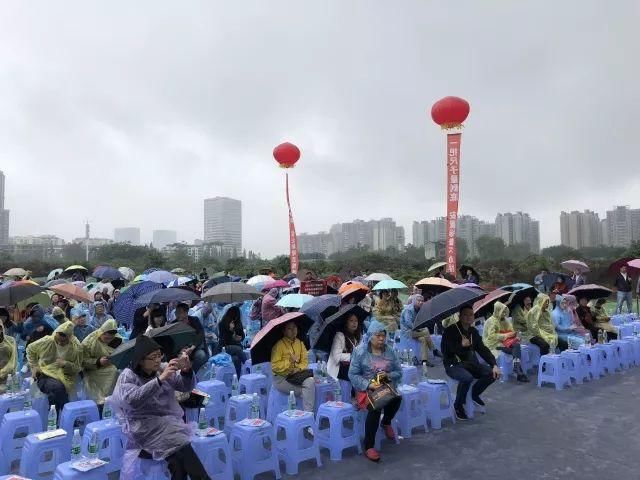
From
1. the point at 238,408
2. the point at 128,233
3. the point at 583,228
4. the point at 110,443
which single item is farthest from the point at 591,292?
the point at 128,233

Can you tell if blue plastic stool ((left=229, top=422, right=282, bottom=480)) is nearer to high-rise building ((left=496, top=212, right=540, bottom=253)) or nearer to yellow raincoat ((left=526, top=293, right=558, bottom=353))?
yellow raincoat ((left=526, top=293, right=558, bottom=353))

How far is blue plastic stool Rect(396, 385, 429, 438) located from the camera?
5.39 meters

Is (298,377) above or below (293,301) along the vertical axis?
below

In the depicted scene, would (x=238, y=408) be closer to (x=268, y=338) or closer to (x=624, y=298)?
(x=268, y=338)

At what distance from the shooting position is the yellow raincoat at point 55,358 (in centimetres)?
553

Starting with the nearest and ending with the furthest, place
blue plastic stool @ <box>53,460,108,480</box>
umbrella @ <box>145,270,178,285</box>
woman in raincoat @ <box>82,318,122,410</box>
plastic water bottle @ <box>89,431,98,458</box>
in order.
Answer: blue plastic stool @ <box>53,460,108,480</box> → plastic water bottle @ <box>89,431,98,458</box> → woman in raincoat @ <box>82,318,122,410</box> → umbrella @ <box>145,270,178,285</box>

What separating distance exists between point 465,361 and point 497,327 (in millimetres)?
2192

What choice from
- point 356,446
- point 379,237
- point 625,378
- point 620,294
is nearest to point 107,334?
point 356,446

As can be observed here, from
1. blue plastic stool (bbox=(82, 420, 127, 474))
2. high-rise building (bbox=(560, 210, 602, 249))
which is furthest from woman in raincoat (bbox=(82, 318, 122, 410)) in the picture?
high-rise building (bbox=(560, 210, 602, 249))

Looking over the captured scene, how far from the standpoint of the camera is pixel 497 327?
7.99 metres

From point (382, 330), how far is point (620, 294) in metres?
11.7

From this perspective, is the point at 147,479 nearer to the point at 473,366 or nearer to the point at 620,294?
the point at 473,366

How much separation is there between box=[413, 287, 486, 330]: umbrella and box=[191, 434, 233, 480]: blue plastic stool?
2839mm

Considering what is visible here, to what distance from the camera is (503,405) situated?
21.1 feet
